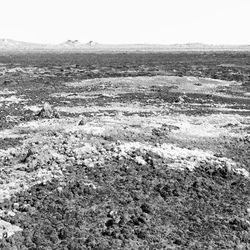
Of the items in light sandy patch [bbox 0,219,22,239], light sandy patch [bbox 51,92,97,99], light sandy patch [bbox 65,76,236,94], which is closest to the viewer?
light sandy patch [bbox 0,219,22,239]

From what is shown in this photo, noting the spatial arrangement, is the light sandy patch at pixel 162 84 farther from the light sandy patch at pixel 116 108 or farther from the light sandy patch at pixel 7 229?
the light sandy patch at pixel 7 229

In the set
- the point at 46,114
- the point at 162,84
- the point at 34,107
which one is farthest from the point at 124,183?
the point at 162,84

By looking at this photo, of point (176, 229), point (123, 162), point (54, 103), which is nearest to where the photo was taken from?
point (176, 229)

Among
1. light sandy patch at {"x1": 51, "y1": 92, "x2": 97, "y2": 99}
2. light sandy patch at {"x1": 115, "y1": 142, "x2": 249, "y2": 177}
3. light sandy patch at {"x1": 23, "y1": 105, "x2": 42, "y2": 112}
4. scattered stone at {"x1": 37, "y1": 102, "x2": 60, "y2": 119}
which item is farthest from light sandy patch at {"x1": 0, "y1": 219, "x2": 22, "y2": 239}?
light sandy patch at {"x1": 51, "y1": 92, "x2": 97, "y2": 99}

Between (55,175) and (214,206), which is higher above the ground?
(55,175)

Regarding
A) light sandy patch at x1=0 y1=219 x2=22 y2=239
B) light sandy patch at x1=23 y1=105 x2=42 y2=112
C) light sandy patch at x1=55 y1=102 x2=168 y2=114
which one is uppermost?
light sandy patch at x1=0 y1=219 x2=22 y2=239

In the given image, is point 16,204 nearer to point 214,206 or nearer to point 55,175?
point 55,175

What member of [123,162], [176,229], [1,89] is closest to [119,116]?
[123,162]

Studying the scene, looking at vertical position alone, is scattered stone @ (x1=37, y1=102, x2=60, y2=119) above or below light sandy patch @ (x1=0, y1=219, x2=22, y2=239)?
above

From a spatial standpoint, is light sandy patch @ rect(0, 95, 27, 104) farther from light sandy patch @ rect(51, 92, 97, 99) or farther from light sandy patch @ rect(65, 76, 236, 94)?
light sandy patch @ rect(65, 76, 236, 94)

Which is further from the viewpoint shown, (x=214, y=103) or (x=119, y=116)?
(x=214, y=103)

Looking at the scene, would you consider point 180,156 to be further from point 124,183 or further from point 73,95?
point 73,95
